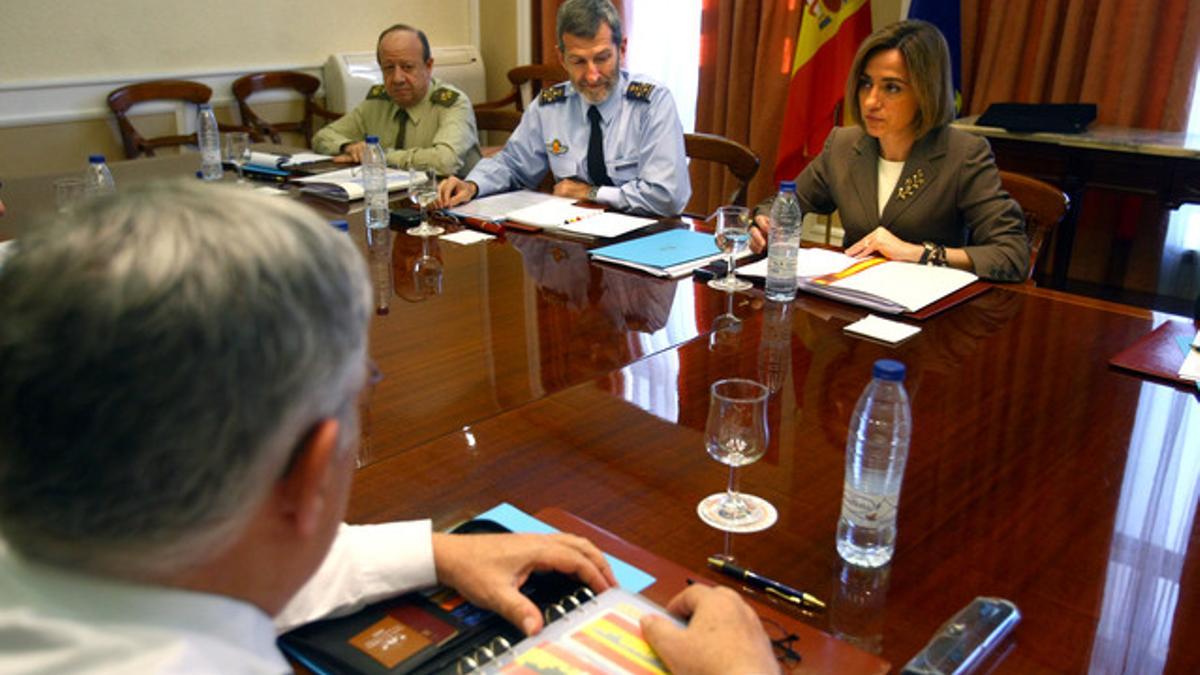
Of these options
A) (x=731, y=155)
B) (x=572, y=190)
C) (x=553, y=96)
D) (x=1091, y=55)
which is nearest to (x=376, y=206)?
(x=572, y=190)

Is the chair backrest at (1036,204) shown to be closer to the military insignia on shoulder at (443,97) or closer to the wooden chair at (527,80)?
the military insignia on shoulder at (443,97)

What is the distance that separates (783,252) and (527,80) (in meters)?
3.73

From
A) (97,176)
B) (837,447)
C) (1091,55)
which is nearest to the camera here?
(837,447)

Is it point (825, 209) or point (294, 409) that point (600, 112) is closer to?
point (825, 209)

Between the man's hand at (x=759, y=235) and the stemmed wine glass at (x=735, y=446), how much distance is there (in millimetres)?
1145

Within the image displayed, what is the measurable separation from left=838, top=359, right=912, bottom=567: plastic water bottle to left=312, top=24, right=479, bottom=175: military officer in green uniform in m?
2.70

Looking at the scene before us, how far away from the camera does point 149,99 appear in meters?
4.63

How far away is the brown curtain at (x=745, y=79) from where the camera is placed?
438 cm

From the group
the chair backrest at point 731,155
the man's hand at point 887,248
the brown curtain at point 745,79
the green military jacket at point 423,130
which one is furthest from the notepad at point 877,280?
the brown curtain at point 745,79

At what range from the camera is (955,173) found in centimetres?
236

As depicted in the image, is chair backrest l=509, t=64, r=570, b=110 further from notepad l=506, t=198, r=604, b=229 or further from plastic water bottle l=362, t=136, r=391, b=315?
plastic water bottle l=362, t=136, r=391, b=315

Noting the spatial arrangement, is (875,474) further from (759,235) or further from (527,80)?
(527,80)

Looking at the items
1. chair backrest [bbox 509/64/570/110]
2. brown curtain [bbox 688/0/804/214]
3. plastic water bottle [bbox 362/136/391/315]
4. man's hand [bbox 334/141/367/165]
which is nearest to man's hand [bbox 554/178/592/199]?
plastic water bottle [bbox 362/136/391/315]

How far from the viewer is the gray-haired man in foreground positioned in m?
0.54
